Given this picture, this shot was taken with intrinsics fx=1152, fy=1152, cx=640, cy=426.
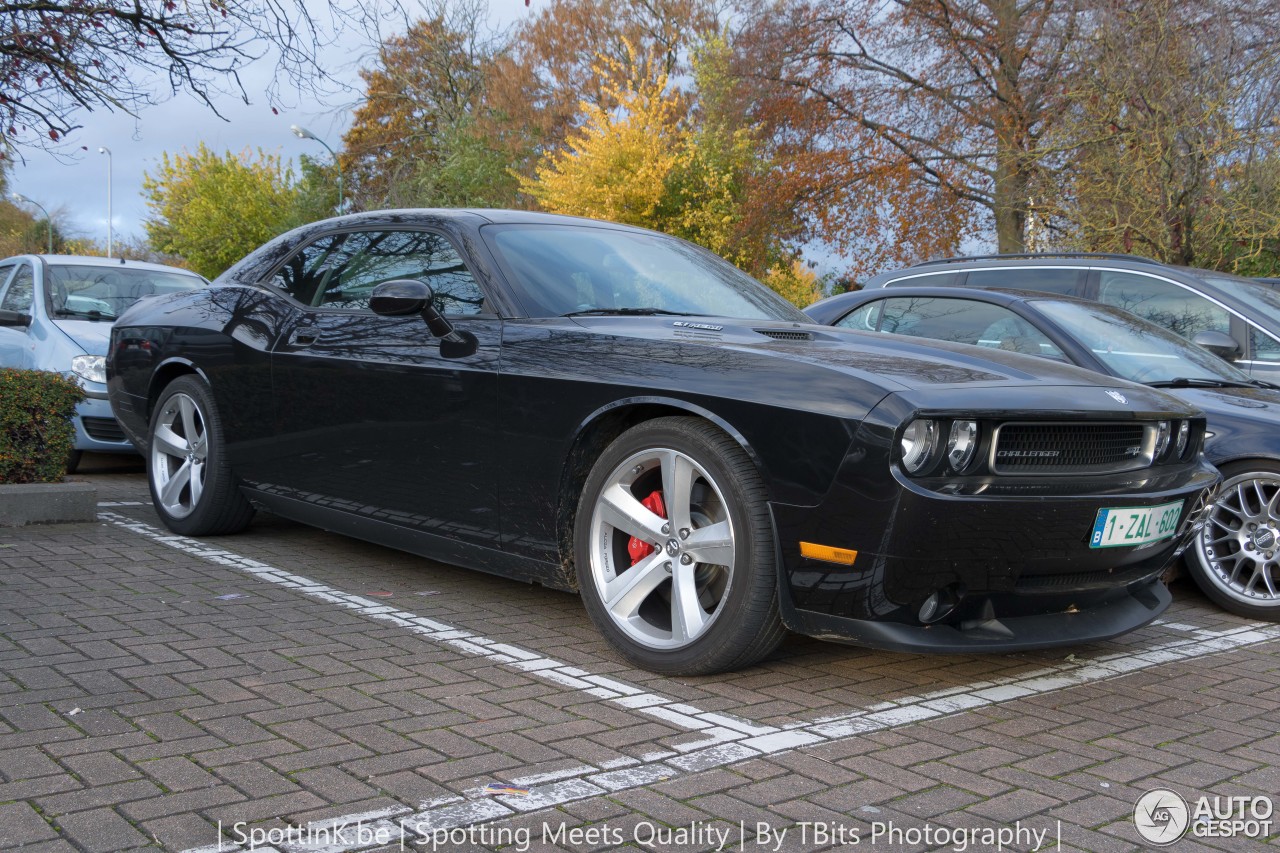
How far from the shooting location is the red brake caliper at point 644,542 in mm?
3822

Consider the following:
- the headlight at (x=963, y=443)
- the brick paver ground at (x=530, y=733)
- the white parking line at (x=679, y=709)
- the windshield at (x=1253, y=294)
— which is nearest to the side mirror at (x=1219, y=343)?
the windshield at (x=1253, y=294)

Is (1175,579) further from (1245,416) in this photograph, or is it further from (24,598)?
(24,598)

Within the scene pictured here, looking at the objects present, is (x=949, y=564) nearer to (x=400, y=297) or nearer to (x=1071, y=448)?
(x=1071, y=448)

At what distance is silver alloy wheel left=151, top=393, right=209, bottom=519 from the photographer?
582cm

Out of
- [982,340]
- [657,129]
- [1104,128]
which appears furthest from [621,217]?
[982,340]

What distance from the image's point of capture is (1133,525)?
12.0 feet

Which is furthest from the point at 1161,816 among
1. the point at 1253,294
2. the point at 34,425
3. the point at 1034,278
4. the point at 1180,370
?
the point at 34,425

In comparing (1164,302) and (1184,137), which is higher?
(1184,137)

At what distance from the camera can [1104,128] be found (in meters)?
13.7

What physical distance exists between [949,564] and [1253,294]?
17.3 feet

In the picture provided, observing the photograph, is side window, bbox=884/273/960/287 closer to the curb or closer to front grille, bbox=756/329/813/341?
front grille, bbox=756/329/813/341

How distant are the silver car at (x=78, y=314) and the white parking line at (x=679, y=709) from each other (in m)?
3.68

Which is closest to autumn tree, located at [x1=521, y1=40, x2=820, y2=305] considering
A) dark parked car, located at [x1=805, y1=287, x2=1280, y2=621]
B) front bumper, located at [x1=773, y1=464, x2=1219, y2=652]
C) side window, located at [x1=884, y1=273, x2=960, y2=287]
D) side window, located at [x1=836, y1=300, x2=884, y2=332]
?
side window, located at [x1=884, y1=273, x2=960, y2=287]

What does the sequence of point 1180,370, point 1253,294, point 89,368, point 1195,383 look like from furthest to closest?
point 89,368
point 1253,294
point 1180,370
point 1195,383
